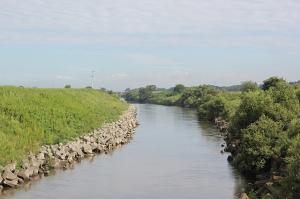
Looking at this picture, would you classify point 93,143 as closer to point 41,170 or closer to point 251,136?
point 41,170

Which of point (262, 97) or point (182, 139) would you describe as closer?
point (262, 97)

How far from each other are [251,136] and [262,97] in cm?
681

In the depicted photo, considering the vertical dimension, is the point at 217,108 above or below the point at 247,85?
below

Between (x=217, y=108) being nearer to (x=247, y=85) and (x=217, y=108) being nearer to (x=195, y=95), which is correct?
(x=247, y=85)

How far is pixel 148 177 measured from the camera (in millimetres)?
30312

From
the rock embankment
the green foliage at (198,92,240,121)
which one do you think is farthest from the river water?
the green foliage at (198,92,240,121)

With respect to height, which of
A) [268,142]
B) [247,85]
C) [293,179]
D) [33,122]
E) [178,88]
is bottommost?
[293,179]

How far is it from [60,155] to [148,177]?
6.74 meters

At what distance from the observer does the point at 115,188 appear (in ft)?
89.3

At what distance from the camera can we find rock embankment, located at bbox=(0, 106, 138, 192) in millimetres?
26828

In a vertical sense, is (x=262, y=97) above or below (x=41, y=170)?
above

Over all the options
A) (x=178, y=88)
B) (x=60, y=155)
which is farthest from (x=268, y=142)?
(x=178, y=88)

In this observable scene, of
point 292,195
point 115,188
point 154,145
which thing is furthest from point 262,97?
point 292,195

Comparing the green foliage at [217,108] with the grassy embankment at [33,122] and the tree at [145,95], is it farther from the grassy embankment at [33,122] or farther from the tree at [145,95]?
the tree at [145,95]
